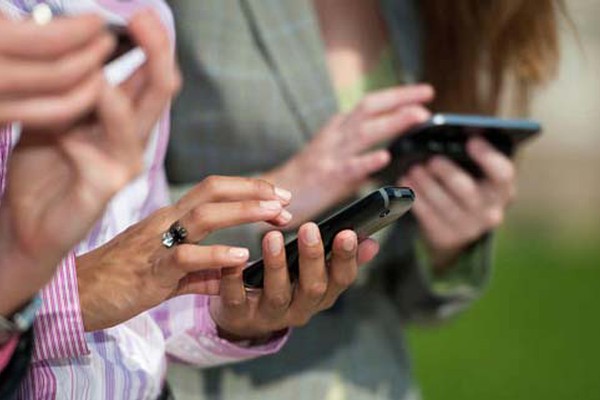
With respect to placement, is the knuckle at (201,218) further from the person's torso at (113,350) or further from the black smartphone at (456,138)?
the black smartphone at (456,138)

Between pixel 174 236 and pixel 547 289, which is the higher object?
pixel 174 236

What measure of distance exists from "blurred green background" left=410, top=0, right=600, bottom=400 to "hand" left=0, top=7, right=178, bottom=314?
1.68m

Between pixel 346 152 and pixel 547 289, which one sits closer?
pixel 346 152

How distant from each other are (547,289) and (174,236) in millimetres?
3010

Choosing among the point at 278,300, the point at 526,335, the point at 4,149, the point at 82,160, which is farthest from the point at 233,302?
the point at 526,335

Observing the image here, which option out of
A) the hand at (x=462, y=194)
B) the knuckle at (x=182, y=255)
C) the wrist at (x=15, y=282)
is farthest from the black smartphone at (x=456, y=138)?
the wrist at (x=15, y=282)

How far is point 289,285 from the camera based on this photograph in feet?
3.41

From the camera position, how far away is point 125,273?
0.97 m

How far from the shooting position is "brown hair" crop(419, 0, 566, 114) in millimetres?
1674

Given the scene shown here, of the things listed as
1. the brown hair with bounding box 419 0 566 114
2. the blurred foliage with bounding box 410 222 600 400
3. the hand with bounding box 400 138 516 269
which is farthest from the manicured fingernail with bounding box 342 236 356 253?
the blurred foliage with bounding box 410 222 600 400

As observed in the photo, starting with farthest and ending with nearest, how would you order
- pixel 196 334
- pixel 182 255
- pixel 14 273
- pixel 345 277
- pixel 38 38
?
1. pixel 196 334
2. pixel 345 277
3. pixel 182 255
4. pixel 14 273
5. pixel 38 38

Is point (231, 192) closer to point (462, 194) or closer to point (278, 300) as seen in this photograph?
point (278, 300)

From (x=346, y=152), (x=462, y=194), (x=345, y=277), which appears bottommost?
(x=462, y=194)

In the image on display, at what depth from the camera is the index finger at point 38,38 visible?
28.5 inches
